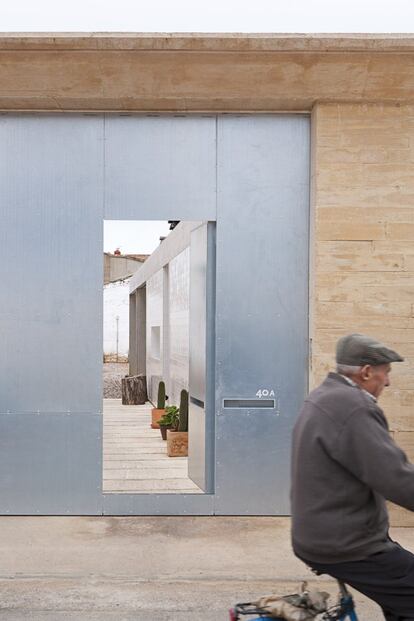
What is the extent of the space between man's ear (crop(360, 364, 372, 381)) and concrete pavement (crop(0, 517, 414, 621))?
103 inches

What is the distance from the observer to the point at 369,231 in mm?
7746

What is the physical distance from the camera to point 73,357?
25.9 feet

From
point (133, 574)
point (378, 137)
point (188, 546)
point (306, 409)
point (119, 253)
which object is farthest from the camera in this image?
point (119, 253)

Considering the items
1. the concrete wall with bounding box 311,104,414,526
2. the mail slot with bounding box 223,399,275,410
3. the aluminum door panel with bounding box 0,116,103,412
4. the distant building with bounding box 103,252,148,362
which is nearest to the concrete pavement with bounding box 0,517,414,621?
the mail slot with bounding box 223,399,275,410

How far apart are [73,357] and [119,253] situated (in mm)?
42585

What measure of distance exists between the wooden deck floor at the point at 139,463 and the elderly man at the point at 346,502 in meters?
4.86

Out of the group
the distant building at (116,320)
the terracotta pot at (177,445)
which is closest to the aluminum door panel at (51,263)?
the terracotta pot at (177,445)

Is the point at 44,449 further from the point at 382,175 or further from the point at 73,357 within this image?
the point at 382,175

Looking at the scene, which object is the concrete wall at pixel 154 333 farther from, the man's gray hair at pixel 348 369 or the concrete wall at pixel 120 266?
the concrete wall at pixel 120 266

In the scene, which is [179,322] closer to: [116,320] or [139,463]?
A: [139,463]

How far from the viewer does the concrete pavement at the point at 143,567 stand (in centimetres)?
558

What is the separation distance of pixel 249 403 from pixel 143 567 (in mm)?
1999

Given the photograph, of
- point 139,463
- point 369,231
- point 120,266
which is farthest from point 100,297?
point 120,266

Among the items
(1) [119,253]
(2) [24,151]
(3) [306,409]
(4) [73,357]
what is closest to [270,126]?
(2) [24,151]
